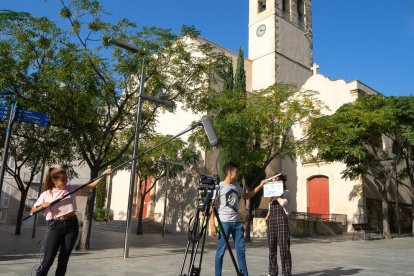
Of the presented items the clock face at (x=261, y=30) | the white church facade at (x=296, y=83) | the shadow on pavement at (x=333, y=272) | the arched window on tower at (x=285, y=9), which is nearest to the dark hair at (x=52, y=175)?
the shadow on pavement at (x=333, y=272)

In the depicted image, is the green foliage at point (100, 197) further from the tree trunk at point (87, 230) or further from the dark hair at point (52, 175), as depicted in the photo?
the dark hair at point (52, 175)

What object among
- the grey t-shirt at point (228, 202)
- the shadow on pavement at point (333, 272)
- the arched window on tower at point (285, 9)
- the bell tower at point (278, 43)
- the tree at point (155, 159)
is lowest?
the shadow on pavement at point (333, 272)

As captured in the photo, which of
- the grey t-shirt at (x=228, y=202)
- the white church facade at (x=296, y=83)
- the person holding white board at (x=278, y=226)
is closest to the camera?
the grey t-shirt at (x=228, y=202)

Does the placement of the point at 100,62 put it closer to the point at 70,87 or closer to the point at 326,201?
the point at 70,87

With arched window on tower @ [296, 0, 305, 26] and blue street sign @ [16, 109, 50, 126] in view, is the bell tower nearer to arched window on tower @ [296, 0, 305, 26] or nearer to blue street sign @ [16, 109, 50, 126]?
arched window on tower @ [296, 0, 305, 26]

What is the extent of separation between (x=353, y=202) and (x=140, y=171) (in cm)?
1502

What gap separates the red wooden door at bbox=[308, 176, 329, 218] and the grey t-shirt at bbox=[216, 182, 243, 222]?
74.6 ft

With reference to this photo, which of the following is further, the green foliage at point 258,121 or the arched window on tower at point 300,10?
the arched window on tower at point 300,10

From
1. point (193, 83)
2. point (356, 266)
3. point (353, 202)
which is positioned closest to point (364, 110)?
point (353, 202)

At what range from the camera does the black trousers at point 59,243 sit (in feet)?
15.7

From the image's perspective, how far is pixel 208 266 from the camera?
327 inches

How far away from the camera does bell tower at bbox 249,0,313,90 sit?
31891 mm

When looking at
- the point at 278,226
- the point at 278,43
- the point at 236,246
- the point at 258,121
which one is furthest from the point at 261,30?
the point at 236,246

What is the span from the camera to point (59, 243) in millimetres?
4930
